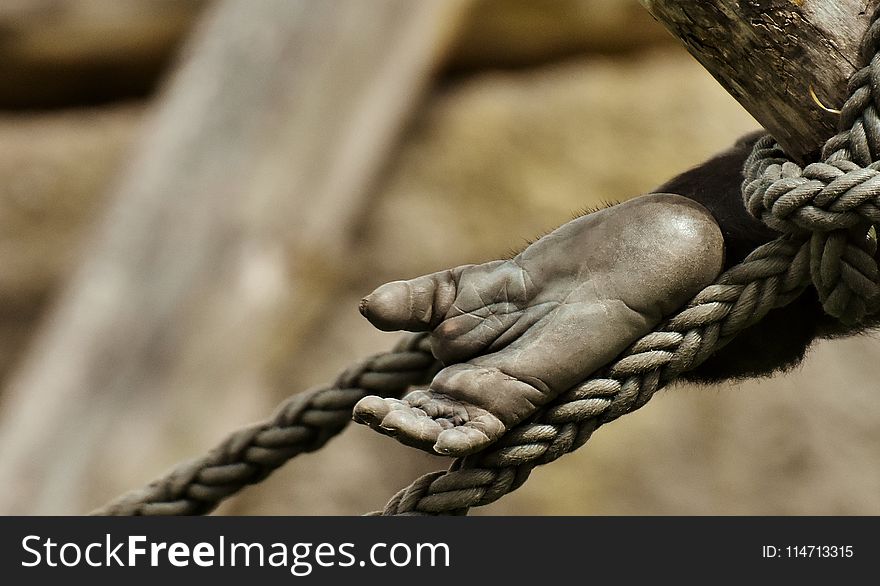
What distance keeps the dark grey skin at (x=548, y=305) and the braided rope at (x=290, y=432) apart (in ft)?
0.70

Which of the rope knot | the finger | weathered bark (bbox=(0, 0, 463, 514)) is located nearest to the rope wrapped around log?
the rope knot

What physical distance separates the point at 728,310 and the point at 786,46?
0.66ft

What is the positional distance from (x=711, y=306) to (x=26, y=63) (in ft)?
8.21

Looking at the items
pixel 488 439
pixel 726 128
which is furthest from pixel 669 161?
pixel 488 439

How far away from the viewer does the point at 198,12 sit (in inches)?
106

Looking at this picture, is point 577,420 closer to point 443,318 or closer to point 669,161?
point 443,318

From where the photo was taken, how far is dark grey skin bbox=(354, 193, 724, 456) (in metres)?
0.75

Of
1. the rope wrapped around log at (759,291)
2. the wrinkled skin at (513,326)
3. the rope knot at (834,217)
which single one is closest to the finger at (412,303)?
the wrinkled skin at (513,326)

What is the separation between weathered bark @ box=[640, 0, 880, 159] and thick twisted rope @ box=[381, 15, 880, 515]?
0.02m

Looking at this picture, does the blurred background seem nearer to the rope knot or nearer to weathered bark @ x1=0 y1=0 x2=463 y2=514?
weathered bark @ x1=0 y1=0 x2=463 y2=514

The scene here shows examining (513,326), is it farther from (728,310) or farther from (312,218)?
(312,218)

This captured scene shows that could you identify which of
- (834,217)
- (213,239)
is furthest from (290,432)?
(213,239)

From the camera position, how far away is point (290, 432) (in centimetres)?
103

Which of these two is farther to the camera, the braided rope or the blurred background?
the blurred background
